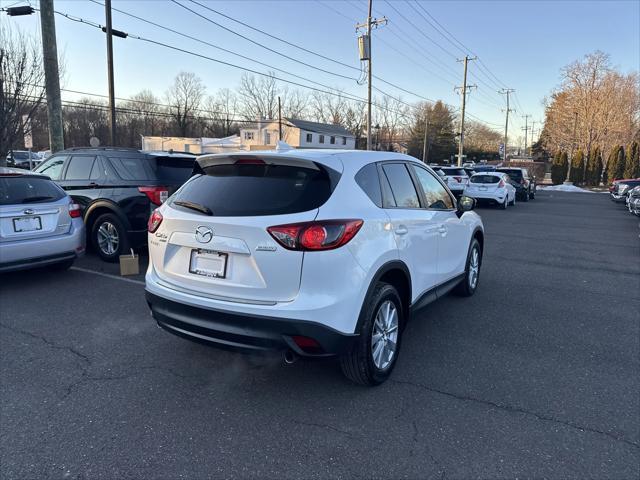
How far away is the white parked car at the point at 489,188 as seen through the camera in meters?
19.3

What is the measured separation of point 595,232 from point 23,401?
1413 centimetres

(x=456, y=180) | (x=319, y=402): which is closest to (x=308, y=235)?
(x=319, y=402)

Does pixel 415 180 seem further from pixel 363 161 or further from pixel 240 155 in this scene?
pixel 240 155

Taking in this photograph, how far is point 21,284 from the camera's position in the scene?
6.15 meters

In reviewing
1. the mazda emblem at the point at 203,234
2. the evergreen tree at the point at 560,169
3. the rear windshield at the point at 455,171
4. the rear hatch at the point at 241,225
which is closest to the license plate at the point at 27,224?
the rear hatch at the point at 241,225

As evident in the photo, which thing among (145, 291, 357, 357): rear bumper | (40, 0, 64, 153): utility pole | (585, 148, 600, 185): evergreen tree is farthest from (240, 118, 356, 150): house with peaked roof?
(145, 291, 357, 357): rear bumper

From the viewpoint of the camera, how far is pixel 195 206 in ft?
10.9

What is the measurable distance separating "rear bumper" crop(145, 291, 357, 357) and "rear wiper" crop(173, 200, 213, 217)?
69 centimetres

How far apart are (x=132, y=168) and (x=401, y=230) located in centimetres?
502

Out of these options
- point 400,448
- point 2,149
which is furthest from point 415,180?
point 2,149

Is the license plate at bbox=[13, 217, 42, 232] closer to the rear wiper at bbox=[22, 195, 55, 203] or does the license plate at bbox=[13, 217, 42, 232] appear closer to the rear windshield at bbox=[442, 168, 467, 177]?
the rear wiper at bbox=[22, 195, 55, 203]

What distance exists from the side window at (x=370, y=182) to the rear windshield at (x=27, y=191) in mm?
4841

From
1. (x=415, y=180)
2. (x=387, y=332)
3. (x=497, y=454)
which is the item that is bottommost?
(x=497, y=454)

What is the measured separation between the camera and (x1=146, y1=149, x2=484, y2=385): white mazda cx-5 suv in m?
2.87
